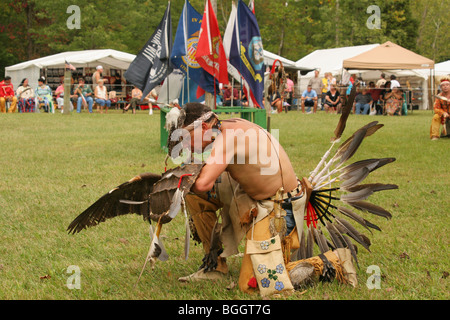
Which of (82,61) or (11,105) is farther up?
(82,61)

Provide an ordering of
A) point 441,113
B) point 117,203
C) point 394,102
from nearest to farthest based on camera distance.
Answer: point 117,203
point 441,113
point 394,102

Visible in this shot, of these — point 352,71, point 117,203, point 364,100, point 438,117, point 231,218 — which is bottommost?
point 231,218

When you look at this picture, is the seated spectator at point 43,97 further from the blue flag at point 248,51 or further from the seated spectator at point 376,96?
the blue flag at point 248,51

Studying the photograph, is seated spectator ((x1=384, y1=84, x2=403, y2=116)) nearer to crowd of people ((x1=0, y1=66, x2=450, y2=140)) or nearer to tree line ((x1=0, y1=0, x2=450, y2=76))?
crowd of people ((x1=0, y1=66, x2=450, y2=140))

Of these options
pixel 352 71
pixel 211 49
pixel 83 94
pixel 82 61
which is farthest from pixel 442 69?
pixel 211 49

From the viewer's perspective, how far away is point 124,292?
13.6 ft

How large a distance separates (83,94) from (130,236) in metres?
20.1

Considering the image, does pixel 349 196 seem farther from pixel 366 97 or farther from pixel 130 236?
pixel 366 97

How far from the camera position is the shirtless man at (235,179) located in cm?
394

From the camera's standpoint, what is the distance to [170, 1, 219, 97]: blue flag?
34.4 ft

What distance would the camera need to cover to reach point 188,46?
35.3 ft

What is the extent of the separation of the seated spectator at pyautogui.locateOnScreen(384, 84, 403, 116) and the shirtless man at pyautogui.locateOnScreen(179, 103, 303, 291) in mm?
20899

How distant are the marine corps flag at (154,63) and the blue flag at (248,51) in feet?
5.77

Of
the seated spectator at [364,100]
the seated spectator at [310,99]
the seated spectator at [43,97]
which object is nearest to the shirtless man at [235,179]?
the seated spectator at [364,100]
